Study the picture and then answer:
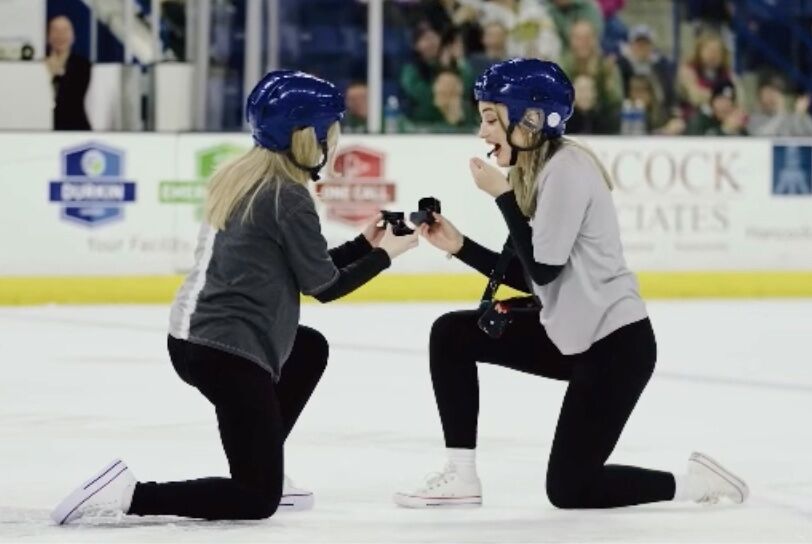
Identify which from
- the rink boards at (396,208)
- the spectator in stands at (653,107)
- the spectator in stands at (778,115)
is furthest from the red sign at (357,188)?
the spectator in stands at (778,115)

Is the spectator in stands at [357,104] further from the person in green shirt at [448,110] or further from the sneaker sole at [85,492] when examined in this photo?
the sneaker sole at [85,492]

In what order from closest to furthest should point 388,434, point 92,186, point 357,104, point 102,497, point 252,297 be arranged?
1. point 102,497
2. point 252,297
3. point 388,434
4. point 92,186
5. point 357,104

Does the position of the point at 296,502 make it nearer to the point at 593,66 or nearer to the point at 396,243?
the point at 396,243

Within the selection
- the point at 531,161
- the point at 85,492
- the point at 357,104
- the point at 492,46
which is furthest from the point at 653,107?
the point at 85,492

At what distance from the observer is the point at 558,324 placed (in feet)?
14.4

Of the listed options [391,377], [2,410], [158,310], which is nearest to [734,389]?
[391,377]

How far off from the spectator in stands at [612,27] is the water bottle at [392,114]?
139cm

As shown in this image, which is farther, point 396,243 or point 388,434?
point 388,434

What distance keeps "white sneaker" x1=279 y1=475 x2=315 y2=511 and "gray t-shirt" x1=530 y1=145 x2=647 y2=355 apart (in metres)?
0.62

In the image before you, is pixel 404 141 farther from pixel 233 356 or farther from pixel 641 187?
pixel 233 356

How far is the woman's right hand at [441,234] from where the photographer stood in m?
4.38

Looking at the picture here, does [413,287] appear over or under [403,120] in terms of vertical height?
under

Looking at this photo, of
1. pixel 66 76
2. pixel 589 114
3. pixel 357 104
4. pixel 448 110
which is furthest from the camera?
pixel 589 114

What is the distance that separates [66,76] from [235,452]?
657cm
